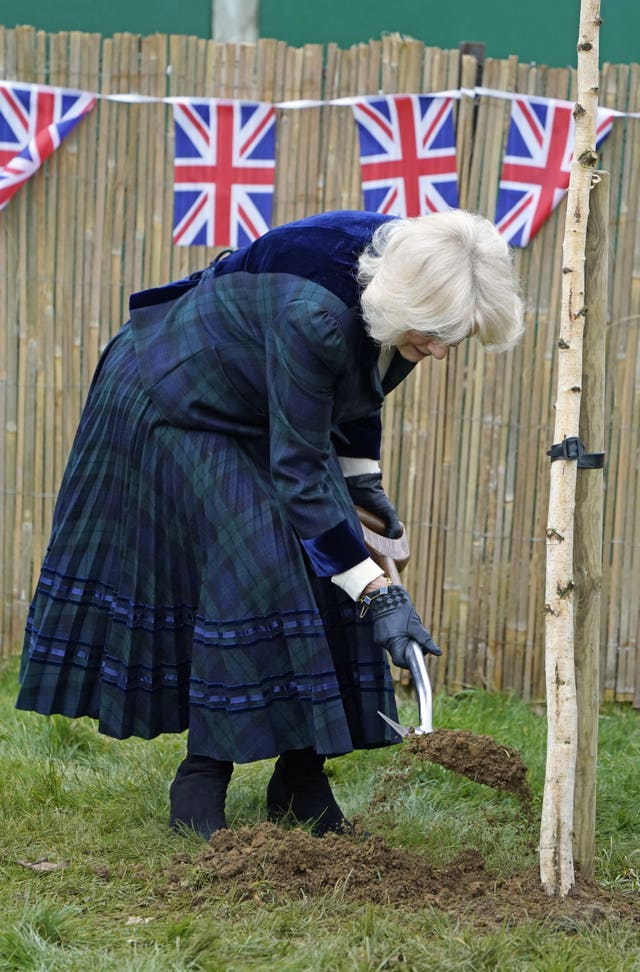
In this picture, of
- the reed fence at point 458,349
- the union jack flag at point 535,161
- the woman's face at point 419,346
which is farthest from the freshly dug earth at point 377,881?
the union jack flag at point 535,161

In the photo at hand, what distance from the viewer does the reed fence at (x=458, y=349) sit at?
4.68m

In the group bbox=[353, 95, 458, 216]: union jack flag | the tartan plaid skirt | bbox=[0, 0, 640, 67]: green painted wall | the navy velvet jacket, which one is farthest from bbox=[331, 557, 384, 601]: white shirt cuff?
bbox=[0, 0, 640, 67]: green painted wall

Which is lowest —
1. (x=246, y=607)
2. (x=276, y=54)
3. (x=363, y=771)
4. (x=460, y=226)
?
(x=363, y=771)

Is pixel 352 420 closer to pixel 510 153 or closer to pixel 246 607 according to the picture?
pixel 246 607

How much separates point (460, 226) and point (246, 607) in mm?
1034

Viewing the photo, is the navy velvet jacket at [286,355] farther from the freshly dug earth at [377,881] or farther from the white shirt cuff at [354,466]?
the freshly dug earth at [377,881]

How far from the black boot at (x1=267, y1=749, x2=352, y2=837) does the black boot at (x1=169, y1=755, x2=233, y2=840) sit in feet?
0.65

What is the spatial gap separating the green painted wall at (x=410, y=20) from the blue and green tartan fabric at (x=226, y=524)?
3.67 metres

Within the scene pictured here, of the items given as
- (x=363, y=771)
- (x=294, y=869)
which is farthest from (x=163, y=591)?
(x=363, y=771)

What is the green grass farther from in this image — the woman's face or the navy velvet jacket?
the woman's face

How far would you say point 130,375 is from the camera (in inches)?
122

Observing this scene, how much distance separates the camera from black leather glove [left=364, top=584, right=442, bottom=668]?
2.76 m

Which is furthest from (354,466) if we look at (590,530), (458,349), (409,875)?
(458,349)

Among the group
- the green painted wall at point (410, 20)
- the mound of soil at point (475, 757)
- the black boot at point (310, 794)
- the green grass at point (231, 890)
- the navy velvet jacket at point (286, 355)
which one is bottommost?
the green grass at point (231, 890)
